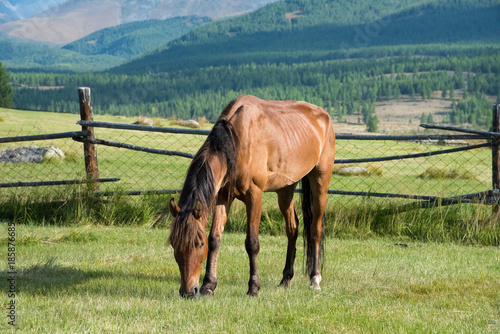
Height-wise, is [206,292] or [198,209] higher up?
[198,209]

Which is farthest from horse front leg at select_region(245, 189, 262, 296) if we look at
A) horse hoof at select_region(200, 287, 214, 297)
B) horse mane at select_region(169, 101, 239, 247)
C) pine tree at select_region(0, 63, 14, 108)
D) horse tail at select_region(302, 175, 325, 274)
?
pine tree at select_region(0, 63, 14, 108)

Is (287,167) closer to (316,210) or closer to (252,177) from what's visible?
(252,177)

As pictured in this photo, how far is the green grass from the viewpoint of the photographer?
3783 millimetres

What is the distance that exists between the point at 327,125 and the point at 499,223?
11.9ft

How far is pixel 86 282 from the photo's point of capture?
515cm

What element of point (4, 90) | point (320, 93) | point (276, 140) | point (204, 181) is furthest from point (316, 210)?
point (320, 93)

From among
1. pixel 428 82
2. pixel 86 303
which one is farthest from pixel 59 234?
pixel 428 82

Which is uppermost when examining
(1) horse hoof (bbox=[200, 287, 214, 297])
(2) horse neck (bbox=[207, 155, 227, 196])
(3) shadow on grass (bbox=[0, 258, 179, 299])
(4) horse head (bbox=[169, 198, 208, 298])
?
(2) horse neck (bbox=[207, 155, 227, 196])

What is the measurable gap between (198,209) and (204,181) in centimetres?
26

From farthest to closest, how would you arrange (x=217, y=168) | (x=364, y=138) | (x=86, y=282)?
(x=364, y=138) → (x=86, y=282) → (x=217, y=168)

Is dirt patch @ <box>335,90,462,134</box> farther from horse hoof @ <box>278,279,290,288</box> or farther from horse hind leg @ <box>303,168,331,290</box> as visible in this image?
horse hoof @ <box>278,279,290,288</box>

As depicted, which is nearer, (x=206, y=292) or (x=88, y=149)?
(x=206, y=292)

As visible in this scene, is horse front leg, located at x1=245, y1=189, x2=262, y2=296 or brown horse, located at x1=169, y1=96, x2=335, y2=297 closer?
brown horse, located at x1=169, y1=96, x2=335, y2=297

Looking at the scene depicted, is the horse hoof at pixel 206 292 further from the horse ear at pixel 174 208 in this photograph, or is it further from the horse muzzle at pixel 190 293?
the horse ear at pixel 174 208
